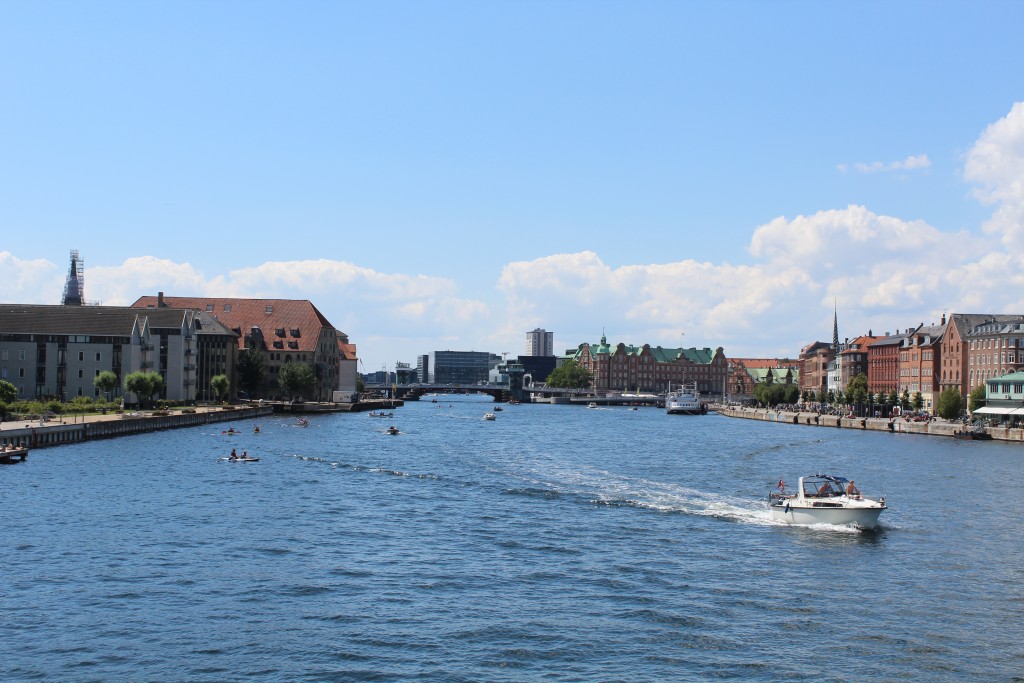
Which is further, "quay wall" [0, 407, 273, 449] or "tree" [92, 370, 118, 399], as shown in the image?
"tree" [92, 370, 118, 399]

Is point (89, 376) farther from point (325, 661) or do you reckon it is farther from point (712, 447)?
point (325, 661)

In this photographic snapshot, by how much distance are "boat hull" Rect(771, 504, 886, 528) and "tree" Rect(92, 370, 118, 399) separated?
356ft

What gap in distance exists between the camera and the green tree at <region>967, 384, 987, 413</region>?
167575 mm

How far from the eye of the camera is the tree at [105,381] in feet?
463

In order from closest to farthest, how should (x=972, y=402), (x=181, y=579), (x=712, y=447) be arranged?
(x=181, y=579), (x=712, y=447), (x=972, y=402)

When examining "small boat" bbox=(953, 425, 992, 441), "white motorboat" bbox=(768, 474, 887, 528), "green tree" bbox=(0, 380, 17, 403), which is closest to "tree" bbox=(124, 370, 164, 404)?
"green tree" bbox=(0, 380, 17, 403)

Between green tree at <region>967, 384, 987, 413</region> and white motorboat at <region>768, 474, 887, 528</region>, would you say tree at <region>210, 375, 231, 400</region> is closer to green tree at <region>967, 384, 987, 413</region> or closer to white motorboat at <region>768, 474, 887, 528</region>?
green tree at <region>967, 384, 987, 413</region>

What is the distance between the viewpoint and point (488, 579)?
139 ft

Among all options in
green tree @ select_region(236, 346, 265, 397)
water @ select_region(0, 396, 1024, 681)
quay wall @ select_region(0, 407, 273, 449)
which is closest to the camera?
water @ select_region(0, 396, 1024, 681)

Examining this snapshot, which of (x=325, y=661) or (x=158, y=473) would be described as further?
(x=158, y=473)

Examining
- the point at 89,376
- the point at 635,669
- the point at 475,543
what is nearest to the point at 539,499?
the point at 475,543

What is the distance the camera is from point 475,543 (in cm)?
5034

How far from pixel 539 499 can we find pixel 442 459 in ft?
109

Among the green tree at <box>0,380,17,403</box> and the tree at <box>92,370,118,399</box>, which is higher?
the tree at <box>92,370,118,399</box>
